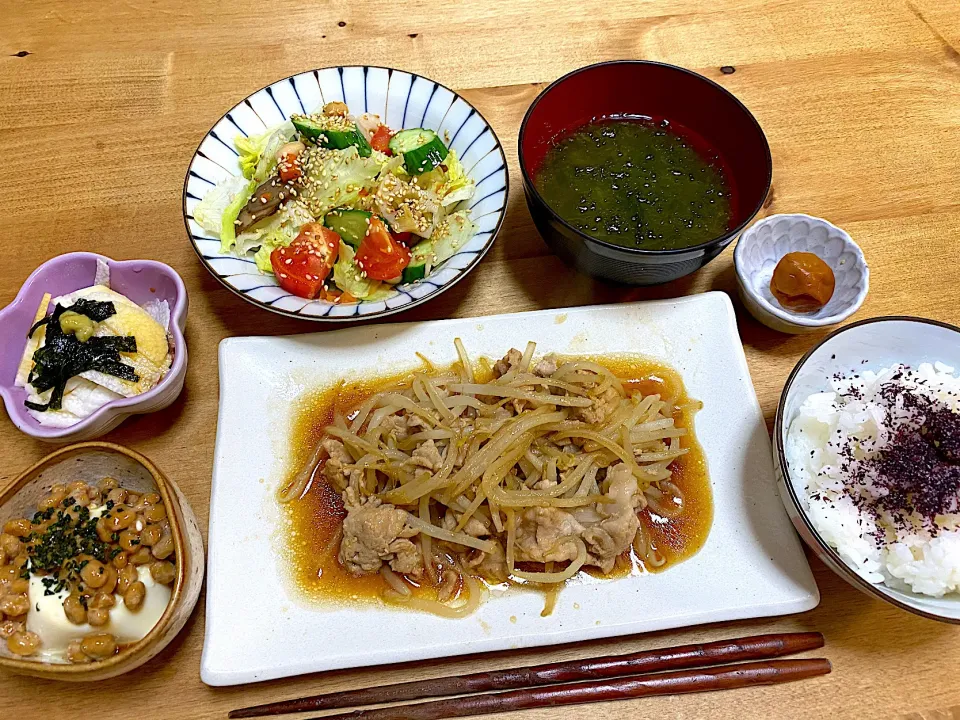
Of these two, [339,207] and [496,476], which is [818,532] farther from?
[339,207]

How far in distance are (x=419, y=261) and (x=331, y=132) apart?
70cm

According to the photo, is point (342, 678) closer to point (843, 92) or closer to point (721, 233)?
point (721, 233)

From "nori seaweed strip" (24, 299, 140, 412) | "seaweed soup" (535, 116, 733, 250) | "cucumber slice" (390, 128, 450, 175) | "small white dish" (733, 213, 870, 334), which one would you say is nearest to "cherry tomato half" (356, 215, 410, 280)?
"cucumber slice" (390, 128, 450, 175)

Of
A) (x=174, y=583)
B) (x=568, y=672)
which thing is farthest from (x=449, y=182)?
(x=568, y=672)

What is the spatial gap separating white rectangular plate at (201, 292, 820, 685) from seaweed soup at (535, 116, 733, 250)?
1.00 feet

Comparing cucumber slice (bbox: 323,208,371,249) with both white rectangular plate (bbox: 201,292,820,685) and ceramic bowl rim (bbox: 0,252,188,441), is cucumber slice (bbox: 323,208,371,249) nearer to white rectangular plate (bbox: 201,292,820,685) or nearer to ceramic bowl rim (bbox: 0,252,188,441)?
white rectangular plate (bbox: 201,292,820,685)

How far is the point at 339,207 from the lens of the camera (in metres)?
2.74

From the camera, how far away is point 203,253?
8.05ft

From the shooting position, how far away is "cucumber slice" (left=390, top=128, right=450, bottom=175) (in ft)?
9.02

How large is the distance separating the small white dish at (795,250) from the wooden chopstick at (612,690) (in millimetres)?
1283

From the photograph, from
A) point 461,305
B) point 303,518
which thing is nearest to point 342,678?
point 303,518

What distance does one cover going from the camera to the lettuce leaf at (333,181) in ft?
8.95

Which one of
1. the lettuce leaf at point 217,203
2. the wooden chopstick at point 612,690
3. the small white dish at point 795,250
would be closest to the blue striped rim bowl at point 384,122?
the lettuce leaf at point 217,203

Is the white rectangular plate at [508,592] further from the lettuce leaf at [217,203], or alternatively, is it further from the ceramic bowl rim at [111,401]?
the lettuce leaf at [217,203]
